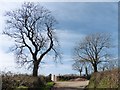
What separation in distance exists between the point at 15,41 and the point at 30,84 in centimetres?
355

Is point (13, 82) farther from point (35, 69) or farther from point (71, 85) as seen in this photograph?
point (71, 85)

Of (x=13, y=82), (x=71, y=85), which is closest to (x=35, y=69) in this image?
(x=71, y=85)

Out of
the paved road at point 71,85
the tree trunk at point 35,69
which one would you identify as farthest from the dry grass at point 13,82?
the paved road at point 71,85

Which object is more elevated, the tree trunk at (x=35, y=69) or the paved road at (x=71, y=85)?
the tree trunk at (x=35, y=69)

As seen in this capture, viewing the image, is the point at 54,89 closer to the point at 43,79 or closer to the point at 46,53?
the point at 43,79

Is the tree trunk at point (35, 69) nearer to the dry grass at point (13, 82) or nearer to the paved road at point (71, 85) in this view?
the paved road at point (71, 85)

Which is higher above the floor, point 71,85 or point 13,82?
point 13,82

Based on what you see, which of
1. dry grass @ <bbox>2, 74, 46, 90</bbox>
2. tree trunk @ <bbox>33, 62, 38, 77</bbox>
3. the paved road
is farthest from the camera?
the paved road

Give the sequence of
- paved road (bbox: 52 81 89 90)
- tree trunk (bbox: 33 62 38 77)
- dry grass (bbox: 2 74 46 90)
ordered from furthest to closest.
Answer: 1. paved road (bbox: 52 81 89 90)
2. tree trunk (bbox: 33 62 38 77)
3. dry grass (bbox: 2 74 46 90)

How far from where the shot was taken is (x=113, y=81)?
7633 mm

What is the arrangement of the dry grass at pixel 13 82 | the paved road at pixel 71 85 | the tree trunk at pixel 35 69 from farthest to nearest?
the paved road at pixel 71 85
the tree trunk at pixel 35 69
the dry grass at pixel 13 82

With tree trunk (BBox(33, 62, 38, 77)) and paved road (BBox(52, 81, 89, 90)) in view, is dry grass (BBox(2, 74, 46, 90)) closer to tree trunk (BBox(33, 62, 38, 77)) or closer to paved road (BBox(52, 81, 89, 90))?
tree trunk (BBox(33, 62, 38, 77))

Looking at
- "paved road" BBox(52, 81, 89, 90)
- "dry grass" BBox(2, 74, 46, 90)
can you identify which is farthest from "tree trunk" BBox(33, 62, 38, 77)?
"dry grass" BBox(2, 74, 46, 90)

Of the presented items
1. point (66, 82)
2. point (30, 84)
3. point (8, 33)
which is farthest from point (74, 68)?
point (66, 82)
